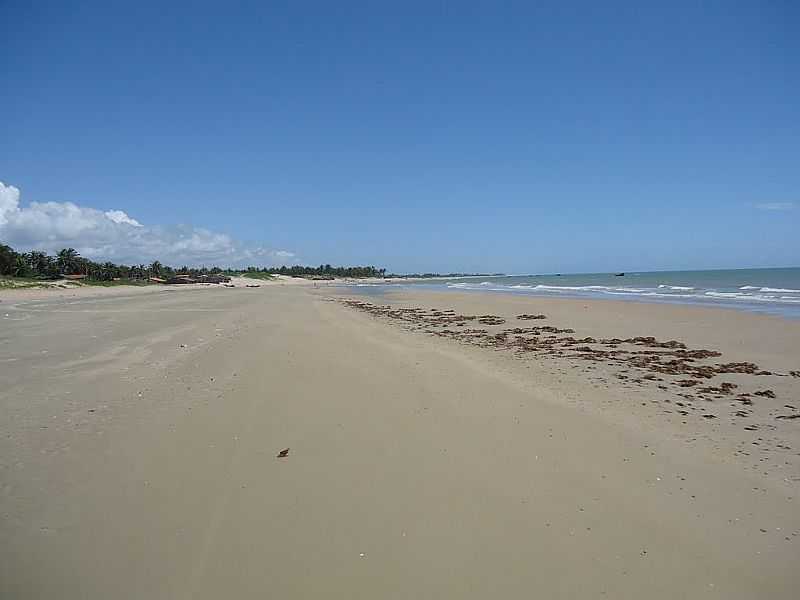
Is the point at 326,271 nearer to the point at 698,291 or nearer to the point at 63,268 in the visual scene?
the point at 63,268

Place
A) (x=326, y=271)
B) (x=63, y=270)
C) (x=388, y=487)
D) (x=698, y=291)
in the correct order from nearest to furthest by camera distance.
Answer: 1. (x=388, y=487)
2. (x=698, y=291)
3. (x=63, y=270)
4. (x=326, y=271)

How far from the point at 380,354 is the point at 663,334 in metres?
9.68

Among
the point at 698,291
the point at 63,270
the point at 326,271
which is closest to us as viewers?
the point at 698,291

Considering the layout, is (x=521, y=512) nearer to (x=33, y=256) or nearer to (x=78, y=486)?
(x=78, y=486)

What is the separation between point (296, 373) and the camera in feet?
28.9

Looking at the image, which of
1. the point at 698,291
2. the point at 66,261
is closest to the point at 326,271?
the point at 66,261

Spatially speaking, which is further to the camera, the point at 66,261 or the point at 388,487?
the point at 66,261

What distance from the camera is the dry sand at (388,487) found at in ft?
10.1

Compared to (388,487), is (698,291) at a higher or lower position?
higher

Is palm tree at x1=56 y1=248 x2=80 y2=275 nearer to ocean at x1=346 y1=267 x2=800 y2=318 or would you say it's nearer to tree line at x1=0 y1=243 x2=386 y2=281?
tree line at x1=0 y1=243 x2=386 y2=281

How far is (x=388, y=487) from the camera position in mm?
4250

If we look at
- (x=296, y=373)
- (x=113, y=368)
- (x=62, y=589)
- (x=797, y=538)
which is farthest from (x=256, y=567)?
(x=113, y=368)

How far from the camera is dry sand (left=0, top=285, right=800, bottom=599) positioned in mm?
3072

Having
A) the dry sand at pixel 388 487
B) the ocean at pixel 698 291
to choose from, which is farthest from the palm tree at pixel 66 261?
the dry sand at pixel 388 487
